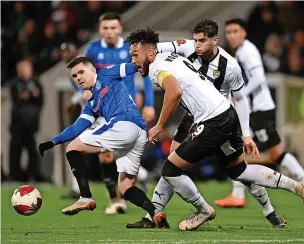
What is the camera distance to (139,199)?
29.7ft

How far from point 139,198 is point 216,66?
1463 millimetres

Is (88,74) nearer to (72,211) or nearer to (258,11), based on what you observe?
(72,211)

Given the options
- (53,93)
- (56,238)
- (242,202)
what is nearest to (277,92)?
(53,93)

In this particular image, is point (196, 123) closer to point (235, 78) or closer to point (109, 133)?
point (235, 78)

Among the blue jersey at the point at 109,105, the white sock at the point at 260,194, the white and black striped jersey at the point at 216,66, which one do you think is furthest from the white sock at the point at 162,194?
the white and black striped jersey at the point at 216,66

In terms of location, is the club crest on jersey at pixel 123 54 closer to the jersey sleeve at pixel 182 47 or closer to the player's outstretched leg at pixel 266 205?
the jersey sleeve at pixel 182 47

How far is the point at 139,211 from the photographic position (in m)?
11.4

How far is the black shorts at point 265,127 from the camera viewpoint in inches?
461

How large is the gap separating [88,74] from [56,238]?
6.30 feet

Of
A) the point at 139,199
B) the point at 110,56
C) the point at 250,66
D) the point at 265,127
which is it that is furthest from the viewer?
the point at 265,127

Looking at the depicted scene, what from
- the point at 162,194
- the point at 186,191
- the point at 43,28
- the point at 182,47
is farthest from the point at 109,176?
the point at 43,28

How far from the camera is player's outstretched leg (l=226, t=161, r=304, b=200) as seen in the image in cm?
885

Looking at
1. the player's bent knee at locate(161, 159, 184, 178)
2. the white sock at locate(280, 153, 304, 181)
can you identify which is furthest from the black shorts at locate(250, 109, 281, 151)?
the player's bent knee at locate(161, 159, 184, 178)

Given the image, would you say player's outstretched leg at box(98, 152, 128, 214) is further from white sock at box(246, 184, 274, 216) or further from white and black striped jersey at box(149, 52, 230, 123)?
white and black striped jersey at box(149, 52, 230, 123)
